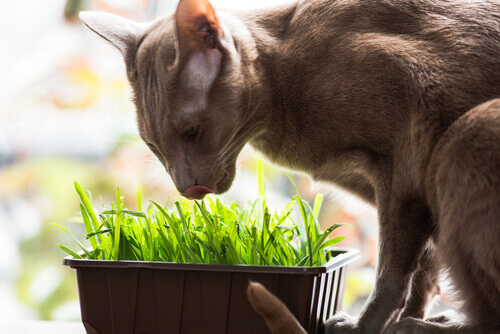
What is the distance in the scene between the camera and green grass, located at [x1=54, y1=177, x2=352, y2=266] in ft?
3.17

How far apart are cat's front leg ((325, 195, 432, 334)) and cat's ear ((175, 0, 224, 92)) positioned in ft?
1.28

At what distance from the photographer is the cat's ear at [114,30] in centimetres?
115

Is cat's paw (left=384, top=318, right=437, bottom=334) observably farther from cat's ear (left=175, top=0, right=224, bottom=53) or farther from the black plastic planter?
cat's ear (left=175, top=0, right=224, bottom=53)

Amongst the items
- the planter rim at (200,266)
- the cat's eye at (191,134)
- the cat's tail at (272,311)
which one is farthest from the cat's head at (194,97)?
the cat's tail at (272,311)

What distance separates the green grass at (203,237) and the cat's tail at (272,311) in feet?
0.41

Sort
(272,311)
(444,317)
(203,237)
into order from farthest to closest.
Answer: (444,317)
(203,237)
(272,311)

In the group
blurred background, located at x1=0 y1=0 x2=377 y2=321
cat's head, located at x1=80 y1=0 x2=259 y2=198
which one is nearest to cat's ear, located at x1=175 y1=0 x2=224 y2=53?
cat's head, located at x1=80 y1=0 x2=259 y2=198

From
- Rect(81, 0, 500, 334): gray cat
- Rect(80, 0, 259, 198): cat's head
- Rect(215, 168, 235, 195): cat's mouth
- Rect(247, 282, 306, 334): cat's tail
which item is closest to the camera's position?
Rect(247, 282, 306, 334): cat's tail

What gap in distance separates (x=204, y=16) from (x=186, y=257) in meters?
0.41

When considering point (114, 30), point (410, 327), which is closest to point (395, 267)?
point (410, 327)

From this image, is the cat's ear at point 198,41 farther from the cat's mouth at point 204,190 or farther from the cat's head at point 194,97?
the cat's mouth at point 204,190

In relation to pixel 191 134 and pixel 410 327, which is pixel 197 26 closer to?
pixel 191 134

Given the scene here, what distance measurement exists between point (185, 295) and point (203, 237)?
0.36 ft

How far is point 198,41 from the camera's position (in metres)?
1.04
